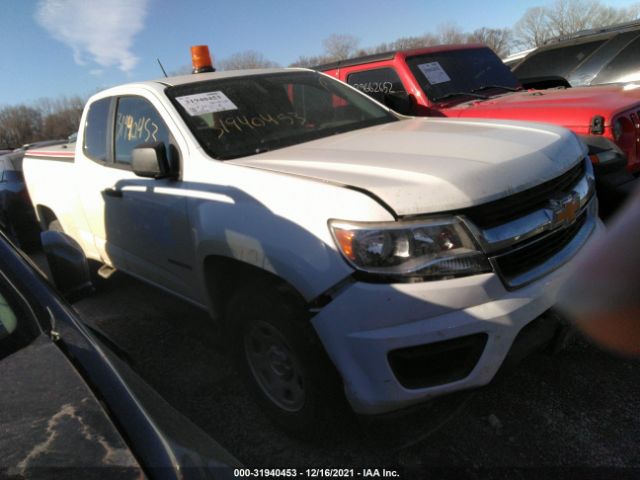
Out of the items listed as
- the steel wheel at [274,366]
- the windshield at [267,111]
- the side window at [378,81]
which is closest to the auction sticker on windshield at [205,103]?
the windshield at [267,111]

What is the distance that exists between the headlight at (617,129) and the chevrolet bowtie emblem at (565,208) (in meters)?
1.71

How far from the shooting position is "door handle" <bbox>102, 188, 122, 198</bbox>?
129 inches

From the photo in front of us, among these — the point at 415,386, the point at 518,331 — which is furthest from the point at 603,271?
the point at 415,386

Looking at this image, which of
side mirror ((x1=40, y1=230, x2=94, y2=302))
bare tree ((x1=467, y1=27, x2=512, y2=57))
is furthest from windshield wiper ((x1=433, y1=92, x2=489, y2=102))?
bare tree ((x1=467, y1=27, x2=512, y2=57))

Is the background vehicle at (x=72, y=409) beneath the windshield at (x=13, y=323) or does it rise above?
beneath

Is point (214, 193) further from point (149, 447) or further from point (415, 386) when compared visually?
point (149, 447)

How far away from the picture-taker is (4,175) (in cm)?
648

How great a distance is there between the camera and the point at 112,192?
132 inches

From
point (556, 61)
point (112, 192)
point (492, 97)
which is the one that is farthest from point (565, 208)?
point (556, 61)

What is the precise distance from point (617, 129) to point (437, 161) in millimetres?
2330

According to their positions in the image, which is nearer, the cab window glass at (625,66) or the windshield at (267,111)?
the windshield at (267,111)

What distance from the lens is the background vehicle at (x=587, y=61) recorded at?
563cm

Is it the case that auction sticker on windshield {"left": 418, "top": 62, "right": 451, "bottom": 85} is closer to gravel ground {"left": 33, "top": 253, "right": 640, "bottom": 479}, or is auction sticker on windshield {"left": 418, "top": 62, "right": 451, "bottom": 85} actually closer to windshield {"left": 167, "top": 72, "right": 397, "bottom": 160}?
windshield {"left": 167, "top": 72, "right": 397, "bottom": 160}

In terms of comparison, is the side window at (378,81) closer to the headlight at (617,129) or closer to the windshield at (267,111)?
the windshield at (267,111)
